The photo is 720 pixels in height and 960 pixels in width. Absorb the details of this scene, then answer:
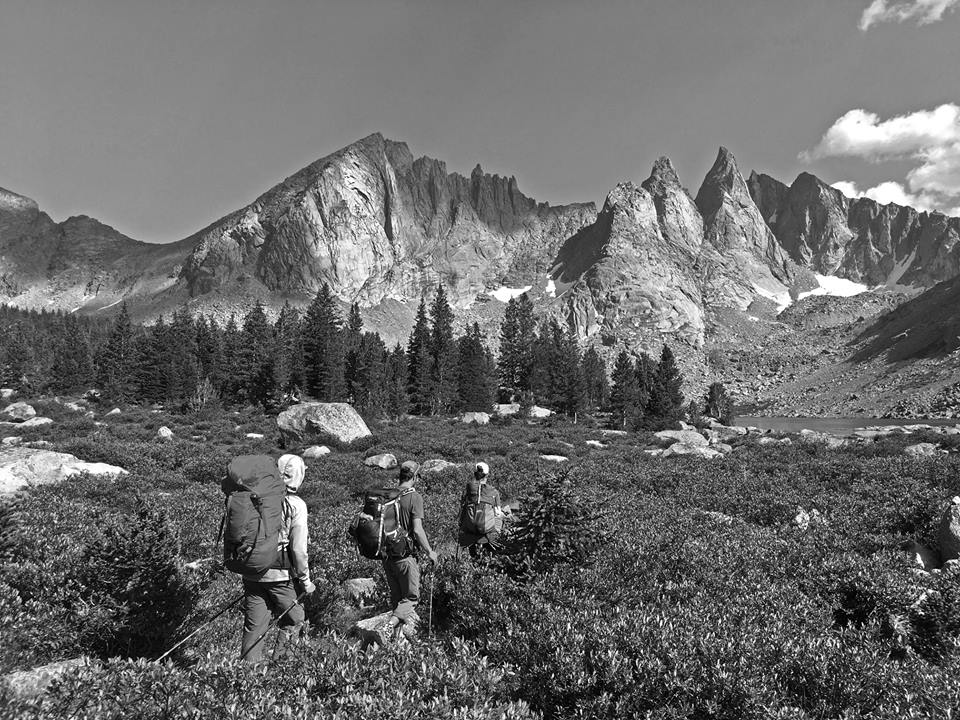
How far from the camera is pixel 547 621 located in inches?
238

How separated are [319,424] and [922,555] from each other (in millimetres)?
29753

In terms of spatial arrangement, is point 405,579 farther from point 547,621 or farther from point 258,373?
point 258,373

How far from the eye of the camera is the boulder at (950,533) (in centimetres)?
984

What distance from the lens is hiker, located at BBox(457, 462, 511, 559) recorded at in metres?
9.30

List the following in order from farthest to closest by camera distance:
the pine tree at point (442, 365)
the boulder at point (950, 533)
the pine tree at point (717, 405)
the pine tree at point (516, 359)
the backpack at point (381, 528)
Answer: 1. the pine tree at point (516, 359)
2. the pine tree at point (717, 405)
3. the pine tree at point (442, 365)
4. the boulder at point (950, 533)
5. the backpack at point (381, 528)

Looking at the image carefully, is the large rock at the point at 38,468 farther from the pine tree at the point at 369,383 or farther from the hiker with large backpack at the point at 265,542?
the pine tree at the point at 369,383

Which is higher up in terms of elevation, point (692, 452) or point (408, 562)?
point (408, 562)

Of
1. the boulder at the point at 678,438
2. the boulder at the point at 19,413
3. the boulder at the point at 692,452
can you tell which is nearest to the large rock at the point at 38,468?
the boulder at the point at 692,452

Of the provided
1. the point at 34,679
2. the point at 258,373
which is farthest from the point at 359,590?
the point at 258,373

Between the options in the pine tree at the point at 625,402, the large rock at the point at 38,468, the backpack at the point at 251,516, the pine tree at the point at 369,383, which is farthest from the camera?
the pine tree at the point at 369,383

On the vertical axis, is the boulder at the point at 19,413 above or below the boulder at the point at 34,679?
below

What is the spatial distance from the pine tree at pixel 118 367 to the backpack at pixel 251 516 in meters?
65.1

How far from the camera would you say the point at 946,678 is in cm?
500

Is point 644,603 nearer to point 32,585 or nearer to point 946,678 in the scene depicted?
point 946,678
